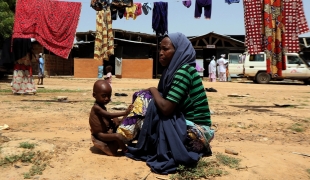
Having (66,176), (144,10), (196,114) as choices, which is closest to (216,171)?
(196,114)

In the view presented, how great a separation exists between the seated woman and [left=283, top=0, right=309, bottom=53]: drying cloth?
5252 millimetres

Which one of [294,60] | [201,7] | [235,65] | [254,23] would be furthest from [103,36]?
[235,65]

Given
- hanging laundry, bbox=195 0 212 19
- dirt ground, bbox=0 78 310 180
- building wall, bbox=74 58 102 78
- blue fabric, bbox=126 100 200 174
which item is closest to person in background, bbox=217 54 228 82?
building wall, bbox=74 58 102 78

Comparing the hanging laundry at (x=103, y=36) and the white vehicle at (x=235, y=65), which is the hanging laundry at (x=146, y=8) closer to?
the hanging laundry at (x=103, y=36)

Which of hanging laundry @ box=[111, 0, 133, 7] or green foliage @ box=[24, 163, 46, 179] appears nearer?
green foliage @ box=[24, 163, 46, 179]

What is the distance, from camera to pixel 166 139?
2.78m

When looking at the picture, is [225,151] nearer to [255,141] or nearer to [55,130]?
[255,141]

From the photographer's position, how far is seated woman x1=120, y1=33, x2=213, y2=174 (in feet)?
8.89

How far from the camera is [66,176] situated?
2.73 metres

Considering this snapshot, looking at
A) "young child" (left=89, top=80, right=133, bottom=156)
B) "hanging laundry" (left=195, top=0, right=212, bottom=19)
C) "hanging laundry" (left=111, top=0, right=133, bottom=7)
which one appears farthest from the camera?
"hanging laundry" (left=195, top=0, right=212, bottom=19)

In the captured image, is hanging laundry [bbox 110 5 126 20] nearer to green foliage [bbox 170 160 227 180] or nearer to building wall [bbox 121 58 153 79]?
green foliage [bbox 170 160 227 180]

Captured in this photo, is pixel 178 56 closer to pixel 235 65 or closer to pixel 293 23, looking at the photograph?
pixel 293 23

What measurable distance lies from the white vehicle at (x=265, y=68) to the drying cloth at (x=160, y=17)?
26.6 ft

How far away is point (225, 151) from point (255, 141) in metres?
1.11
